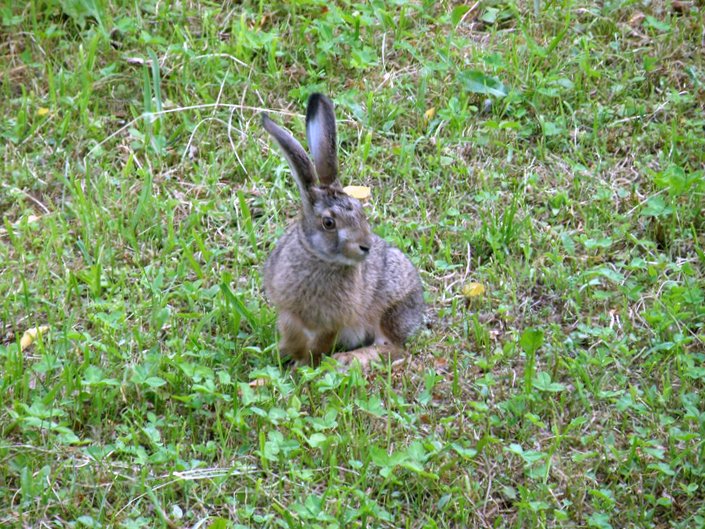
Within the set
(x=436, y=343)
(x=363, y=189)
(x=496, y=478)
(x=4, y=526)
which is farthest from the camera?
(x=363, y=189)

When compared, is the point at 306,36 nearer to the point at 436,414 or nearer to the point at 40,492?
the point at 436,414

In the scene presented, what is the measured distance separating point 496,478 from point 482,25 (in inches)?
145

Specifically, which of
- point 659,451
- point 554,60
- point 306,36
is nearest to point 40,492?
point 659,451

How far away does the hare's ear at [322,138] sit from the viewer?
5.04 m

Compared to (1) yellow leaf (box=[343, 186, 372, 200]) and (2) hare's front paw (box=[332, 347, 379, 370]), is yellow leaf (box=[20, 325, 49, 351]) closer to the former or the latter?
(2) hare's front paw (box=[332, 347, 379, 370])

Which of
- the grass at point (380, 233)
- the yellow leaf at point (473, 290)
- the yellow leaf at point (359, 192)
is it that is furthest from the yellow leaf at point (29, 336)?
the yellow leaf at point (473, 290)

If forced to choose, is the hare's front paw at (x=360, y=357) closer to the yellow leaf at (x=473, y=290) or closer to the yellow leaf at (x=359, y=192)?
the yellow leaf at (x=473, y=290)

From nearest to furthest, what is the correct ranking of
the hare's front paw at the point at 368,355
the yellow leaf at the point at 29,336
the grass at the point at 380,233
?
the grass at the point at 380,233, the yellow leaf at the point at 29,336, the hare's front paw at the point at 368,355


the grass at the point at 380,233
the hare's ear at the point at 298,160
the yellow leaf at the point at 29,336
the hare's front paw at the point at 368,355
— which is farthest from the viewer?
the hare's front paw at the point at 368,355

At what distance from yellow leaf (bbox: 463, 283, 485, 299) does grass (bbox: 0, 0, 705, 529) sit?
2.1 inches

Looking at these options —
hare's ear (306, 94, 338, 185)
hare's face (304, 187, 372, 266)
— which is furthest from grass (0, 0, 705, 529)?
hare's ear (306, 94, 338, 185)

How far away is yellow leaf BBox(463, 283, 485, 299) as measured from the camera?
537 centimetres

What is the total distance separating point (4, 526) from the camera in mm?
3955

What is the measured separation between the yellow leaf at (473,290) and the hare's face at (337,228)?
0.75 meters
